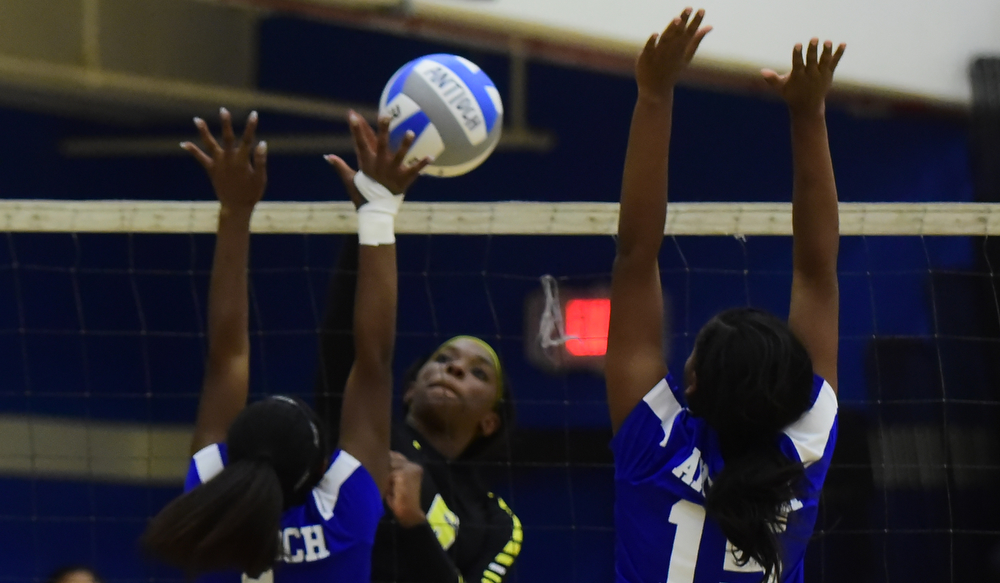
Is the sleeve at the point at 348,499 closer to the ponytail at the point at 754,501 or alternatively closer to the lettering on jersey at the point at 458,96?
the ponytail at the point at 754,501

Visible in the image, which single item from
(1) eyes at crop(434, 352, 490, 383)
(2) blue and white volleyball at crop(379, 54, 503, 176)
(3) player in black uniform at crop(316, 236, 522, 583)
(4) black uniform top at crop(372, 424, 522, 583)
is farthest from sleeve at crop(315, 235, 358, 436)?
(2) blue and white volleyball at crop(379, 54, 503, 176)

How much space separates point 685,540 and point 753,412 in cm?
24

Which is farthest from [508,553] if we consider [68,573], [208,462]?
[68,573]

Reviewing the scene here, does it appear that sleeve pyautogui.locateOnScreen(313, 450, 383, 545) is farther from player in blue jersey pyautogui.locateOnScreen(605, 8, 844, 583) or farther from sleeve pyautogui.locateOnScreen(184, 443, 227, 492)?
player in blue jersey pyautogui.locateOnScreen(605, 8, 844, 583)

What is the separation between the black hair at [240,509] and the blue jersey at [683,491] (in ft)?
1.88

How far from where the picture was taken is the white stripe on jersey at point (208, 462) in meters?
2.08

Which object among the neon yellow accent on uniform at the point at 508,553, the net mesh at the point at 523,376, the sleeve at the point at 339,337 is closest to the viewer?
the neon yellow accent on uniform at the point at 508,553

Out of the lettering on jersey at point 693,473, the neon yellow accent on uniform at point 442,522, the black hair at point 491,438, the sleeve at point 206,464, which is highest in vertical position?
the black hair at point 491,438

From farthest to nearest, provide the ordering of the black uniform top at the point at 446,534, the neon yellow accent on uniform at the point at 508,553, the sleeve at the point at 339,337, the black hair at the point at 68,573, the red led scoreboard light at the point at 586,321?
the red led scoreboard light at the point at 586,321 → the sleeve at the point at 339,337 → the black hair at the point at 68,573 → the neon yellow accent on uniform at the point at 508,553 → the black uniform top at the point at 446,534

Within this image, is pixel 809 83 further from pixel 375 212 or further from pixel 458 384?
pixel 458 384

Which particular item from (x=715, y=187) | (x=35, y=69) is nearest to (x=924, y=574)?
(x=715, y=187)

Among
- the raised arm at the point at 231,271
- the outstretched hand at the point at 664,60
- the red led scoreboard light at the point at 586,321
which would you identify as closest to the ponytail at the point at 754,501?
the outstretched hand at the point at 664,60

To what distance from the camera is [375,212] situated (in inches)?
89.1

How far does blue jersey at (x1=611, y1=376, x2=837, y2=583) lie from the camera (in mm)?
1750
